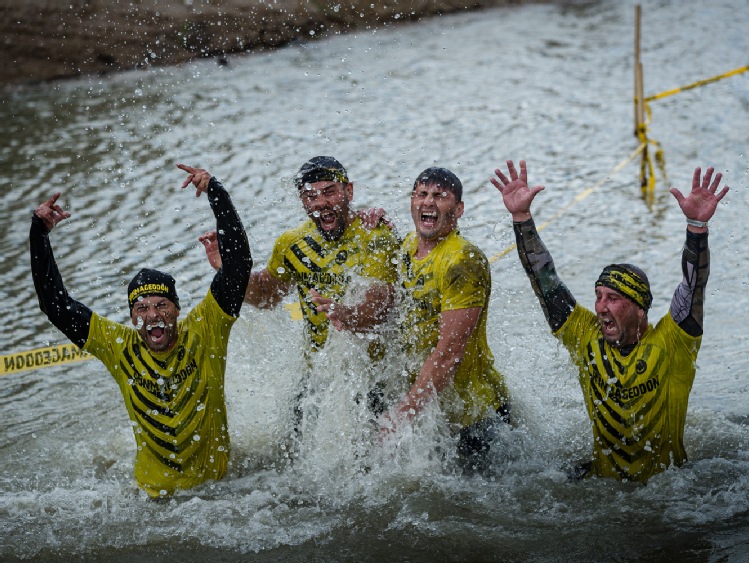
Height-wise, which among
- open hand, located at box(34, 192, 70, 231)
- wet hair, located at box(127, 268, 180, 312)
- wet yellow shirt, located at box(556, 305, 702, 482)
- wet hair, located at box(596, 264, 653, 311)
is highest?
open hand, located at box(34, 192, 70, 231)

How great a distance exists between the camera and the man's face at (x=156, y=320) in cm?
595

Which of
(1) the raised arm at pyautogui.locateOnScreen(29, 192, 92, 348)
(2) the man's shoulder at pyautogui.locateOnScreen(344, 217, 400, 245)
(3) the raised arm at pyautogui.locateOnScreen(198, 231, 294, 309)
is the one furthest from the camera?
(3) the raised arm at pyautogui.locateOnScreen(198, 231, 294, 309)

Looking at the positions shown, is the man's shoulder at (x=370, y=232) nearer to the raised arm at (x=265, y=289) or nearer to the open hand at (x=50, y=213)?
A: the raised arm at (x=265, y=289)

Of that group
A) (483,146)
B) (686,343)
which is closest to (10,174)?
(483,146)

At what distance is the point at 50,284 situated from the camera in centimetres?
610

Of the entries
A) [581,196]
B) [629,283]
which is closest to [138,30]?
[581,196]

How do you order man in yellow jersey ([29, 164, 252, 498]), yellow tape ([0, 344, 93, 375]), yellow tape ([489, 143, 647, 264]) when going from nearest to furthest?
Result: man in yellow jersey ([29, 164, 252, 498])
yellow tape ([0, 344, 93, 375])
yellow tape ([489, 143, 647, 264])

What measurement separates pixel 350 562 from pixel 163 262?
590 cm

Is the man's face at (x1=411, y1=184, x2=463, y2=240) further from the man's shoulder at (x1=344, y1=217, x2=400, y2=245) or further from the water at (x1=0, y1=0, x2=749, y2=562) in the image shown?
the water at (x1=0, y1=0, x2=749, y2=562)

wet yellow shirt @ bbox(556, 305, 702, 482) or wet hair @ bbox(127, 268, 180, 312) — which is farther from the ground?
wet hair @ bbox(127, 268, 180, 312)

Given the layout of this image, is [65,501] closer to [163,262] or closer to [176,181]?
[163,262]

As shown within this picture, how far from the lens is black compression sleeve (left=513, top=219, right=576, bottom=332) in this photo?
5.92 meters

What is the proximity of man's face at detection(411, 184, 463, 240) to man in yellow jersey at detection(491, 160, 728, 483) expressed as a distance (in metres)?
0.34

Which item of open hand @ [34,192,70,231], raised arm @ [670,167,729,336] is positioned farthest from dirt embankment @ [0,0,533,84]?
raised arm @ [670,167,729,336]
